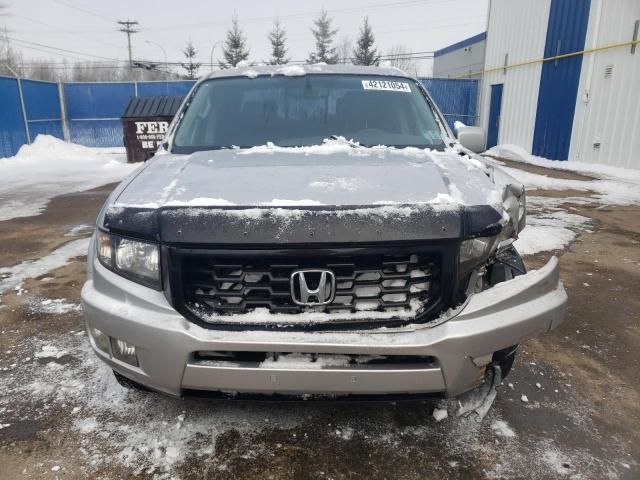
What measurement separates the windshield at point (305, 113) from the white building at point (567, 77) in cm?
985

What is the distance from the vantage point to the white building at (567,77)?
10.8 metres

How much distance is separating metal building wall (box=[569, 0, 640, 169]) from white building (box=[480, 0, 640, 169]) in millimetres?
21

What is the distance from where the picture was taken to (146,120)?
1251 cm

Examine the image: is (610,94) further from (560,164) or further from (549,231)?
(549,231)

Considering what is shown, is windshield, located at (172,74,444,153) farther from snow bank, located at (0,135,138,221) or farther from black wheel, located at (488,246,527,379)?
snow bank, located at (0,135,138,221)

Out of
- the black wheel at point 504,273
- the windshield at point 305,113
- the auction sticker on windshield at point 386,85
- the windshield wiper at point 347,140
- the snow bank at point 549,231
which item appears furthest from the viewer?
the snow bank at point 549,231

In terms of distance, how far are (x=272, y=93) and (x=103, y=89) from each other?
55.4 feet

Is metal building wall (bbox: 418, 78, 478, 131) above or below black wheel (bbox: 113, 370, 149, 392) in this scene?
above

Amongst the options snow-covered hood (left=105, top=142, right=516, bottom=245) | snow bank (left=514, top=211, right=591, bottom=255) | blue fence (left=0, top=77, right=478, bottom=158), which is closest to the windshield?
snow-covered hood (left=105, top=142, right=516, bottom=245)

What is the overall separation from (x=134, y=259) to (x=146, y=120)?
11762 mm

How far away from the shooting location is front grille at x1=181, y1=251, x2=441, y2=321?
179cm

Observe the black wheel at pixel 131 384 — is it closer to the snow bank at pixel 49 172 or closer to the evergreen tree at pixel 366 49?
the snow bank at pixel 49 172

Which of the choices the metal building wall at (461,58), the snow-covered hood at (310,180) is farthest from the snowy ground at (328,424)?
the metal building wall at (461,58)

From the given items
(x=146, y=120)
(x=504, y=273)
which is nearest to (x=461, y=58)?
(x=146, y=120)
